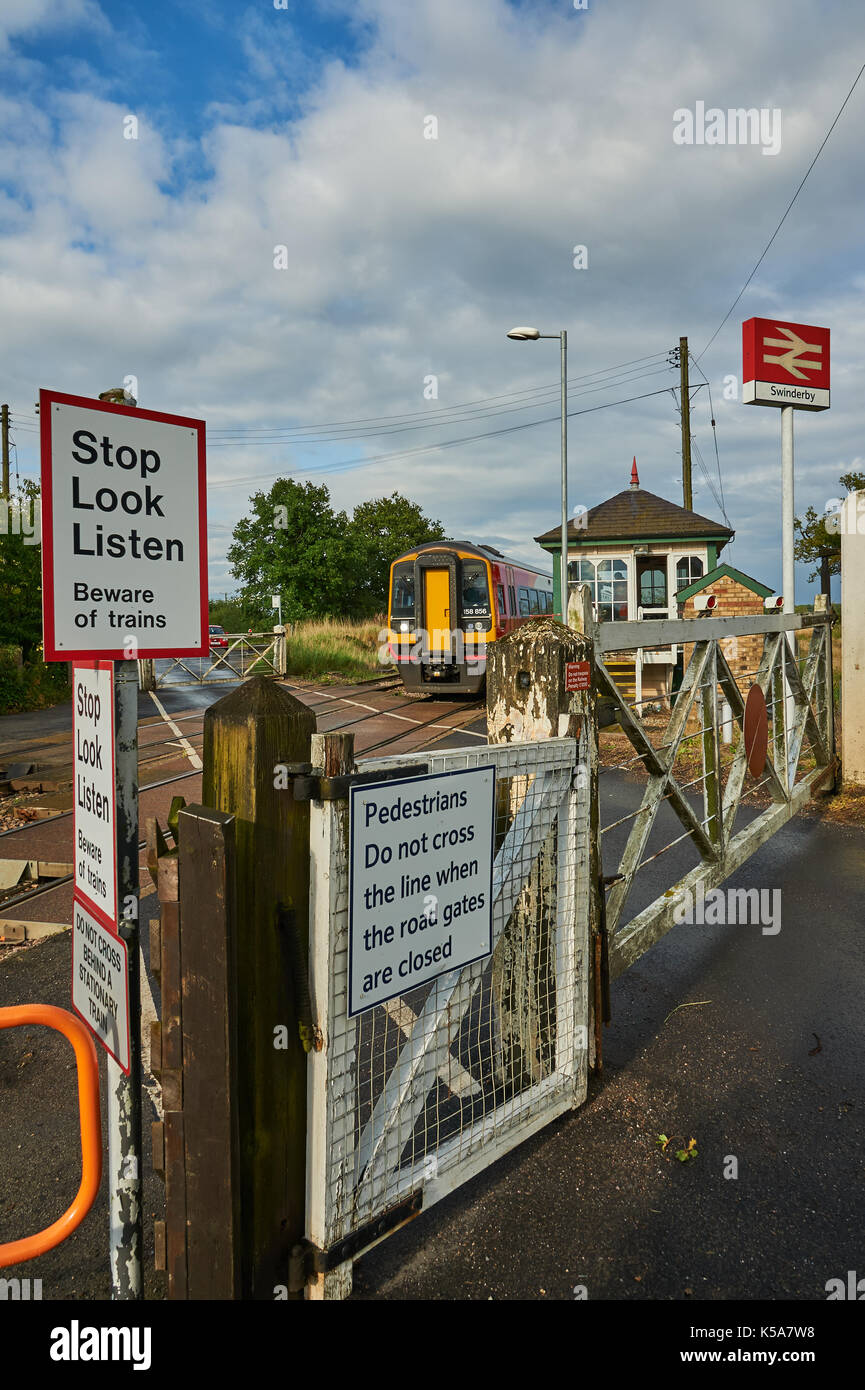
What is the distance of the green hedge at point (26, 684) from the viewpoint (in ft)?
61.1

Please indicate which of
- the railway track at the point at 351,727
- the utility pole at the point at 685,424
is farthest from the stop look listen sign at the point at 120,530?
the utility pole at the point at 685,424

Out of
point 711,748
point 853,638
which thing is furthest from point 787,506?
point 711,748

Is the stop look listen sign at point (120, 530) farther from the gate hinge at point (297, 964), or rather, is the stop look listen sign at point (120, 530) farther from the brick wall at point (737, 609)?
the brick wall at point (737, 609)

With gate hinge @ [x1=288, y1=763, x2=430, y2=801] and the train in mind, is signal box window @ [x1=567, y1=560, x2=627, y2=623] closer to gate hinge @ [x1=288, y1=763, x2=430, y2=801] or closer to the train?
the train

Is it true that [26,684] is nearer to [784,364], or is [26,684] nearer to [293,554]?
[784,364]

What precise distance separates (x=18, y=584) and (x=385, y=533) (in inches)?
1570

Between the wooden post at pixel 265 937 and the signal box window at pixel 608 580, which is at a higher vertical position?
the signal box window at pixel 608 580

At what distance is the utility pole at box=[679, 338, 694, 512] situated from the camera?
96.7ft

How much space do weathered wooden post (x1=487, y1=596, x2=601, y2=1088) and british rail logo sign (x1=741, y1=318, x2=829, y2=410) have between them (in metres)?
8.95

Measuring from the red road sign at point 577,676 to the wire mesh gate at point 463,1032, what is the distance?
0.77ft
